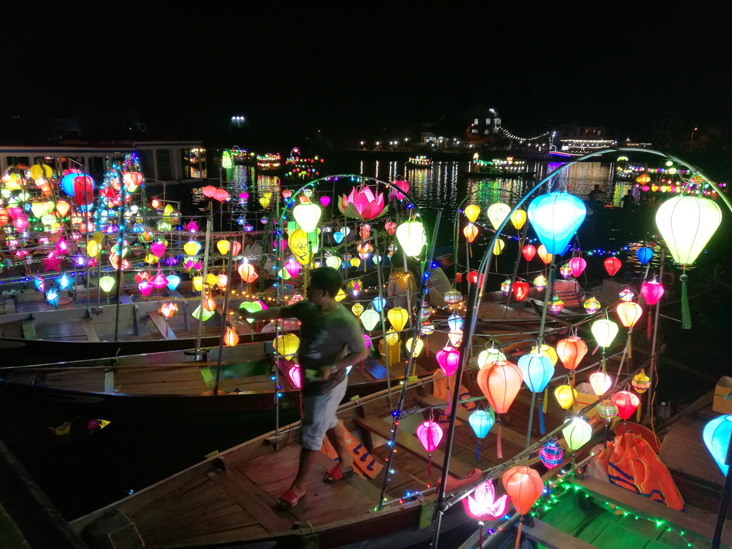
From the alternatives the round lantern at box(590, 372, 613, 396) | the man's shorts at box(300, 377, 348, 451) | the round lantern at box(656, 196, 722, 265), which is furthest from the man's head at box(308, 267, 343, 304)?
the round lantern at box(590, 372, 613, 396)

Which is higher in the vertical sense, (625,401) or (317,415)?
(317,415)

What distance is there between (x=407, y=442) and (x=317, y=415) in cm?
242

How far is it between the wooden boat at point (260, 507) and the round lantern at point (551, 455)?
0.81 meters

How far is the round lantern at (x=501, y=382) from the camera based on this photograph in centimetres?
504

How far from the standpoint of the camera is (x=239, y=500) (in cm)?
506

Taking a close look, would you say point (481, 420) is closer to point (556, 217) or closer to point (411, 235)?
point (411, 235)

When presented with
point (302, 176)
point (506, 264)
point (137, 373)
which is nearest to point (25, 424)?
point (137, 373)

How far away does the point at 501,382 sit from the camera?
5.04 meters

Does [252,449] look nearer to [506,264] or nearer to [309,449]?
[309,449]

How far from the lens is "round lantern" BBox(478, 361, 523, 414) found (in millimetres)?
5035

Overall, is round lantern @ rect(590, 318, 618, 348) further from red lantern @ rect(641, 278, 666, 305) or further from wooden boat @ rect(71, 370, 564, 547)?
wooden boat @ rect(71, 370, 564, 547)

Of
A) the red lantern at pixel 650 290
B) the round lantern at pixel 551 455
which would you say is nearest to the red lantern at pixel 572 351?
the round lantern at pixel 551 455

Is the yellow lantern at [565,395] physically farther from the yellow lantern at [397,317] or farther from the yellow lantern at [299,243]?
the yellow lantern at [299,243]

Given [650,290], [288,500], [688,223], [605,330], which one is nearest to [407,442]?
[288,500]
